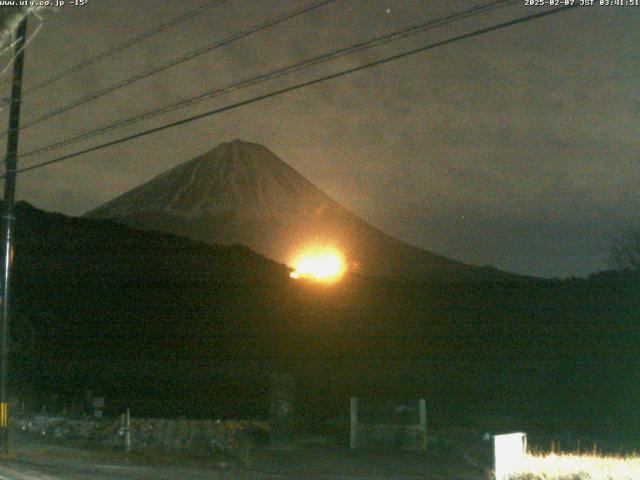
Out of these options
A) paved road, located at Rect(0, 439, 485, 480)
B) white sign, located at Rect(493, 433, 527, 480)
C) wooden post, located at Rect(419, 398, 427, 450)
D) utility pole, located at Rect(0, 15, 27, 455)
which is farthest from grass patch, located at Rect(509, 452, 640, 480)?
utility pole, located at Rect(0, 15, 27, 455)

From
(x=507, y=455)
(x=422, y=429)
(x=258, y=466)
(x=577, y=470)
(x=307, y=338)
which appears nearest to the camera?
(x=577, y=470)

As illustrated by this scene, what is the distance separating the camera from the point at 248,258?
163 ft

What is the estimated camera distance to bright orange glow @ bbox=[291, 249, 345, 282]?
45728 millimetres

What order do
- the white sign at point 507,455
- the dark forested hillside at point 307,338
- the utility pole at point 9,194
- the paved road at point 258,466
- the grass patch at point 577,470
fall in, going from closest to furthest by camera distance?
the grass patch at point 577,470 < the white sign at point 507,455 < the paved road at point 258,466 < the utility pole at point 9,194 < the dark forested hillside at point 307,338

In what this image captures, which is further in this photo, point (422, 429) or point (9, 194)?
point (422, 429)

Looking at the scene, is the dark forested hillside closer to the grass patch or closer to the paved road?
the paved road

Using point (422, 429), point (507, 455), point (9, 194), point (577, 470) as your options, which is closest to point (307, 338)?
point (422, 429)

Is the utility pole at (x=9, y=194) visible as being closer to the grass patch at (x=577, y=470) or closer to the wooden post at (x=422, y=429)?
the wooden post at (x=422, y=429)

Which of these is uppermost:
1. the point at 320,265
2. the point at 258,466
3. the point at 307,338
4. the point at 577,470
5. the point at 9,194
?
the point at 320,265

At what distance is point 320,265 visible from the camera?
57781 mm

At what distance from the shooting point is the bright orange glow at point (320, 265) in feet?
150

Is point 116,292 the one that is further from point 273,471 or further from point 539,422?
point 273,471

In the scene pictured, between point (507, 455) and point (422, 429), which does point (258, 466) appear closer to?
point (422, 429)

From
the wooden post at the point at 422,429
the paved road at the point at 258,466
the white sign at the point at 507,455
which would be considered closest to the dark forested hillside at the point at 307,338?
the wooden post at the point at 422,429
